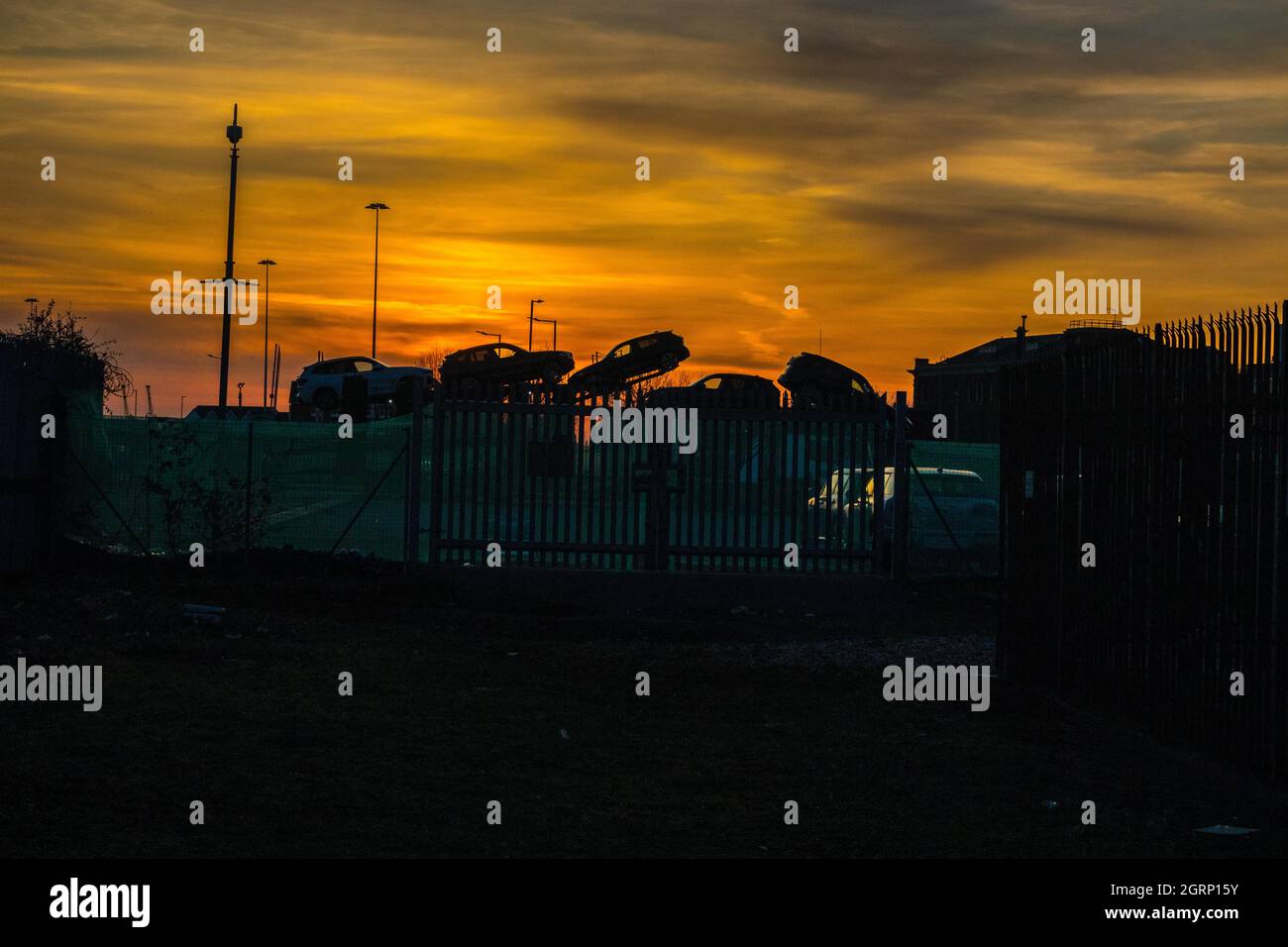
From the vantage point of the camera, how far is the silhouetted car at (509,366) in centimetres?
4472

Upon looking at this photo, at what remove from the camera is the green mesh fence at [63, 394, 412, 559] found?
20.9m

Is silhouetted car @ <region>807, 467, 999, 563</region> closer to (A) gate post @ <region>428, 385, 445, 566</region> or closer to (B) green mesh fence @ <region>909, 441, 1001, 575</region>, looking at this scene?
(B) green mesh fence @ <region>909, 441, 1001, 575</region>

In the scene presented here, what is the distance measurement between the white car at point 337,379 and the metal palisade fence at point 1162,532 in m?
33.8

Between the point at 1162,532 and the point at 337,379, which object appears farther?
the point at 337,379

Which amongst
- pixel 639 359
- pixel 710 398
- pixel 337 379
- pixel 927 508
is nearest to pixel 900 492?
pixel 927 508

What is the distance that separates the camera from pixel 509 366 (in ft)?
148

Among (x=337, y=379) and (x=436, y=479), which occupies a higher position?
(x=337, y=379)

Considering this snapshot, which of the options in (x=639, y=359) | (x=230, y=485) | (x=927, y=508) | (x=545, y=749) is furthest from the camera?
(x=639, y=359)

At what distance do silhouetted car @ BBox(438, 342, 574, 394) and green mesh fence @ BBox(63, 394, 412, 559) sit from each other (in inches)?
881

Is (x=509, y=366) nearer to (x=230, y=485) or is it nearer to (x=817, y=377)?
→ (x=817, y=377)

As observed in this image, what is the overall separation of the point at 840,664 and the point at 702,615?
13.2 ft

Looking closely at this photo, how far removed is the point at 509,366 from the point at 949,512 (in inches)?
1015
